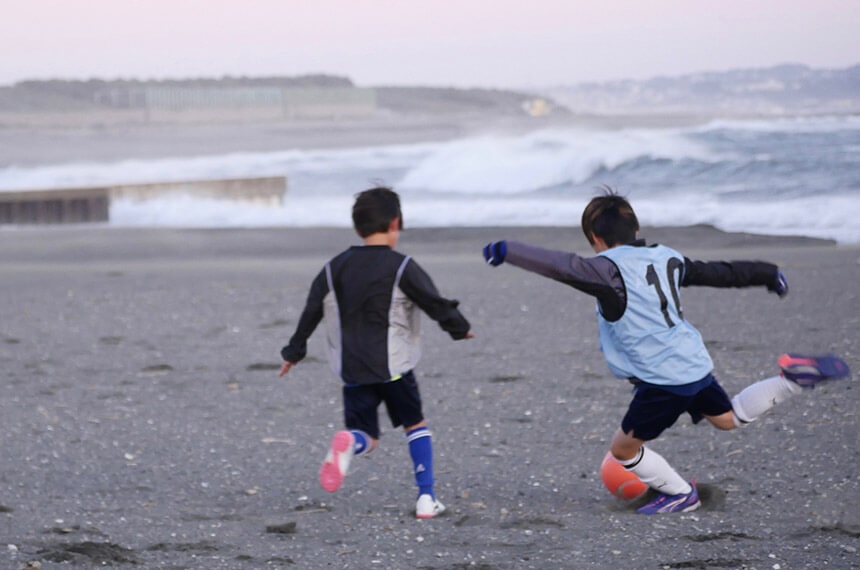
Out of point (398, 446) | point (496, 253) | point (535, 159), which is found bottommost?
point (398, 446)

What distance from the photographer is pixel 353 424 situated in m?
3.85

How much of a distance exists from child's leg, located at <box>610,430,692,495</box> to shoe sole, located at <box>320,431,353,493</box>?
101 centimetres

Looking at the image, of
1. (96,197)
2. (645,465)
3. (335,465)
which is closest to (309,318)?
(335,465)

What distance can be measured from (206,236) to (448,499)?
1246cm

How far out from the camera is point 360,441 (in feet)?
12.4

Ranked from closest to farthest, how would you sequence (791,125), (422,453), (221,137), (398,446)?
(422,453) → (398,446) → (791,125) → (221,137)

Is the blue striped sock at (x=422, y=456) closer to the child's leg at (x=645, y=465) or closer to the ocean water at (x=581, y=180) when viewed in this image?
the child's leg at (x=645, y=465)

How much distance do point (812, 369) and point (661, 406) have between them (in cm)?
57

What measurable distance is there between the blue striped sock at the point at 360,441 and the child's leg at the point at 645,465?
37.2 inches

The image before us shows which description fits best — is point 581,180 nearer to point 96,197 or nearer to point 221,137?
point 96,197

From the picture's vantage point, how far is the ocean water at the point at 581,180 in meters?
18.1

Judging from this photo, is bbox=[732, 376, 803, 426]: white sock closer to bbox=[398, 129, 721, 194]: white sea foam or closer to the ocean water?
the ocean water

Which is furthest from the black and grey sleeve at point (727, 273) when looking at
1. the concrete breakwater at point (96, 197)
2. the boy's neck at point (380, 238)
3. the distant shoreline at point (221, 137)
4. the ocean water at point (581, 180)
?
the distant shoreline at point (221, 137)

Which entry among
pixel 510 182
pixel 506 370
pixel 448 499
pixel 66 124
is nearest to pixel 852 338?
pixel 506 370
